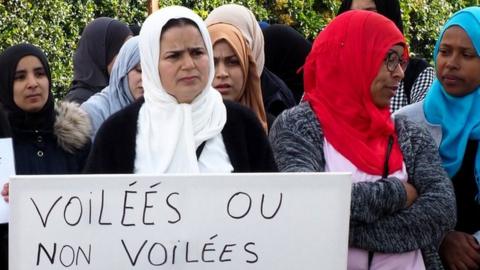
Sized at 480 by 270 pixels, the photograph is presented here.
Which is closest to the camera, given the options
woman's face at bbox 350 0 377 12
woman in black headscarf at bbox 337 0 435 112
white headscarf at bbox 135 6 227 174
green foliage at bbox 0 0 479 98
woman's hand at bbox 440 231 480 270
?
white headscarf at bbox 135 6 227 174

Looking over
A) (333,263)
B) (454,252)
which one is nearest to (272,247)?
(333,263)

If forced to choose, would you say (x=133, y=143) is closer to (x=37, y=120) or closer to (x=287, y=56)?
(x=37, y=120)

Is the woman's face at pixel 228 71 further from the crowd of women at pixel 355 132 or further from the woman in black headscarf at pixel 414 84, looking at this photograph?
the woman in black headscarf at pixel 414 84

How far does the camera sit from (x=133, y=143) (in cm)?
335

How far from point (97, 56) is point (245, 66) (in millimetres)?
1647

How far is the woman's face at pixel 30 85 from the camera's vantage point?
4575mm

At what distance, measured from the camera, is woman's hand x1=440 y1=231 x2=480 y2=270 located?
3725 millimetres

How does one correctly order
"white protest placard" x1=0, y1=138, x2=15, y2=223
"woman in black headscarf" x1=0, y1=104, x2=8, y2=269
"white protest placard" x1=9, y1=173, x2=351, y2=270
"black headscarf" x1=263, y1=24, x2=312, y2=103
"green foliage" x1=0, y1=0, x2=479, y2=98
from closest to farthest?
1. "white protest placard" x1=9, y1=173, x2=351, y2=270
2. "white protest placard" x1=0, y1=138, x2=15, y2=223
3. "woman in black headscarf" x1=0, y1=104, x2=8, y2=269
4. "black headscarf" x1=263, y1=24, x2=312, y2=103
5. "green foliage" x1=0, y1=0, x2=479, y2=98

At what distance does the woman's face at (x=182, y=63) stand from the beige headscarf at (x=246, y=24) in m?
1.26

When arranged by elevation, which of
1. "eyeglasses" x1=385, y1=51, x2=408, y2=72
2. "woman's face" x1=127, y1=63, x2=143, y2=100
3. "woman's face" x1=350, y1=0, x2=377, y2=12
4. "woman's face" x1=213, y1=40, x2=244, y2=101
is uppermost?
"woman's face" x1=350, y1=0, x2=377, y2=12

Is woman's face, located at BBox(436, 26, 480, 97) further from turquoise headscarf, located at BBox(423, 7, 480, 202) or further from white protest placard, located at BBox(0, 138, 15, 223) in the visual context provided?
white protest placard, located at BBox(0, 138, 15, 223)

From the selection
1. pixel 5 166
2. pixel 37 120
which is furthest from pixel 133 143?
pixel 37 120

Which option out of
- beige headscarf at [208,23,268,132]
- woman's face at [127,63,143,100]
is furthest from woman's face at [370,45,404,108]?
woman's face at [127,63,143,100]

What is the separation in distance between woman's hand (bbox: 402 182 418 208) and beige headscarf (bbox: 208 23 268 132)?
101cm
